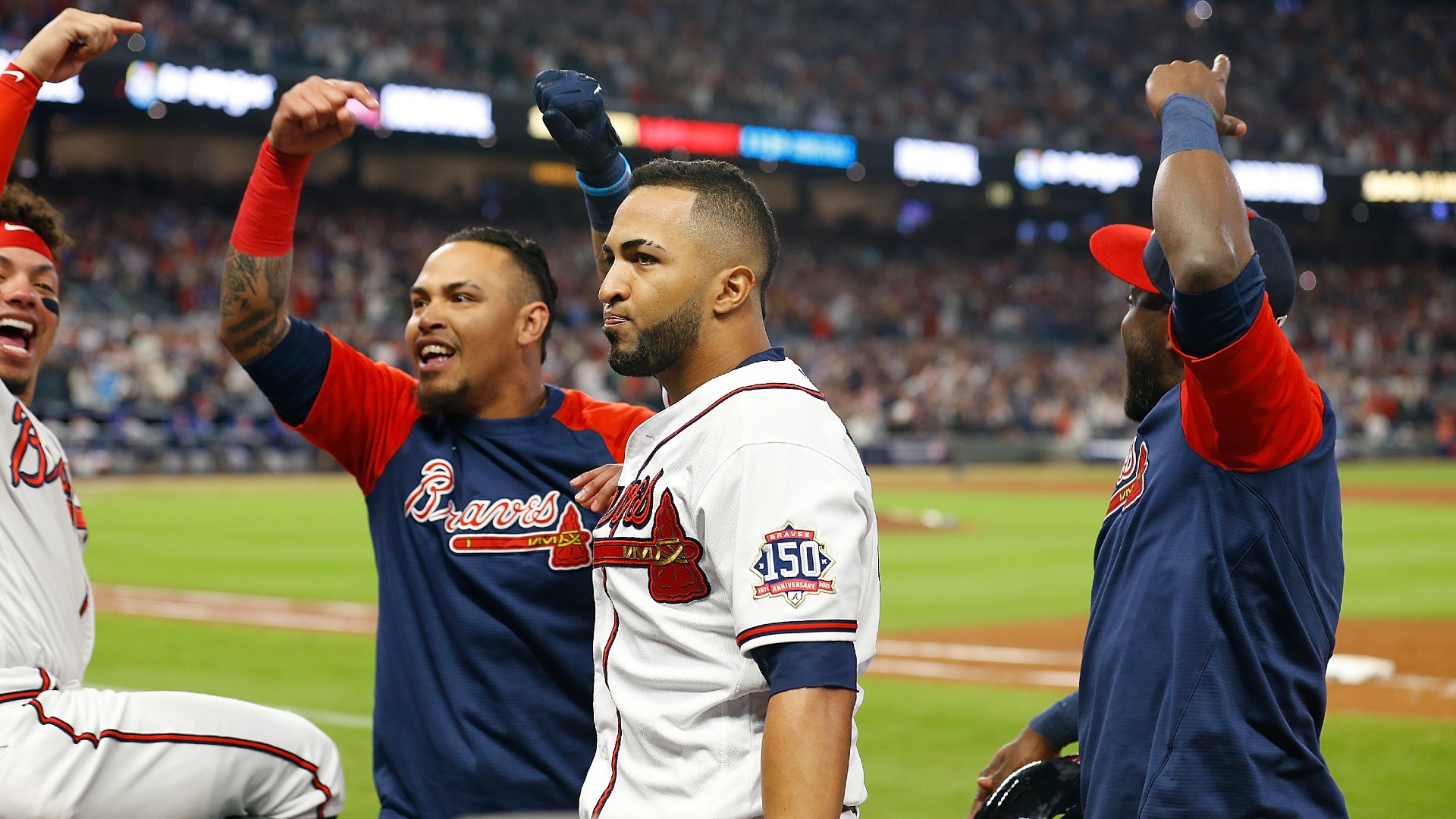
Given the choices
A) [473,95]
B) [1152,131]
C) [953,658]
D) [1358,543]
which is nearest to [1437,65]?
[1152,131]

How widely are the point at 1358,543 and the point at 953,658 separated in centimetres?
925

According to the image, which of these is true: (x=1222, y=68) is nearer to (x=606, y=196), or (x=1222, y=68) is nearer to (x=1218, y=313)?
(x=1218, y=313)

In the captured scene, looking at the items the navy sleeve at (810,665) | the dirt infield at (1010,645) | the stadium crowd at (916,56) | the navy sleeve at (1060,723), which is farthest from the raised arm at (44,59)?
the stadium crowd at (916,56)

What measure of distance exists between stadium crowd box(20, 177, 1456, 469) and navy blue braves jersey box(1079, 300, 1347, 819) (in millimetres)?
22171

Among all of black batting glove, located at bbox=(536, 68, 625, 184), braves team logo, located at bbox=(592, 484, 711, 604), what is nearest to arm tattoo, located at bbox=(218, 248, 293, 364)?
black batting glove, located at bbox=(536, 68, 625, 184)

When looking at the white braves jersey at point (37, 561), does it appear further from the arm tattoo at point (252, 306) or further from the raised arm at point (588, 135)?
the raised arm at point (588, 135)

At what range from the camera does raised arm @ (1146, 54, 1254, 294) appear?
2305mm

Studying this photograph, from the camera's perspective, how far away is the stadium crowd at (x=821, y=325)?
23.8m

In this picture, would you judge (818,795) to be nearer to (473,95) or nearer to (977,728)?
(977,728)

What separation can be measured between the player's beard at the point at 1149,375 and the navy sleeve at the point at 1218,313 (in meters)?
0.56

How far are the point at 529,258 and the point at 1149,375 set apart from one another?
1637 mm

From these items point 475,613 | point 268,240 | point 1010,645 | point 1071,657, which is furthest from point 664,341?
point 1010,645

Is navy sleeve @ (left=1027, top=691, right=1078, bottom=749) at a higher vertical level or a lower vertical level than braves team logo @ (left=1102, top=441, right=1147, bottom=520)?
lower

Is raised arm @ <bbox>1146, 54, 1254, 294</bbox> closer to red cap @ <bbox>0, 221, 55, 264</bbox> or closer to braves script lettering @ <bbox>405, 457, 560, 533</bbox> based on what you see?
braves script lettering @ <bbox>405, 457, 560, 533</bbox>
